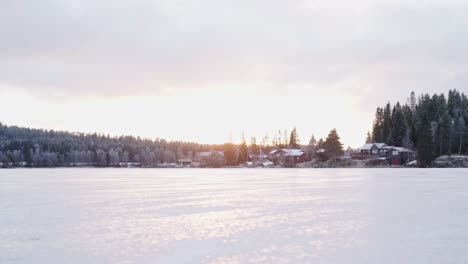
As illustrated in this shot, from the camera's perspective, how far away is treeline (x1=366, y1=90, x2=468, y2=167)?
278 feet

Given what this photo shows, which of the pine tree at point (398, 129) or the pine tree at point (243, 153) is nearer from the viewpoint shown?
the pine tree at point (398, 129)

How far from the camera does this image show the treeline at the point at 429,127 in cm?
A: 8481

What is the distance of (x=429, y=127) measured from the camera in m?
85.4

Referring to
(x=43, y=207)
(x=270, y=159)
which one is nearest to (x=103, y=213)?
(x=43, y=207)

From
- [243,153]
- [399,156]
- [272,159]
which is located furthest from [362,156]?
[243,153]

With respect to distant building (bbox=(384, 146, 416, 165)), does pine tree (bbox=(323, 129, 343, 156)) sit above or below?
above

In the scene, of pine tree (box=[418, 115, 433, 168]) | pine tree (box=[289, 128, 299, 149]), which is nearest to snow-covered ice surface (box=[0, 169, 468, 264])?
pine tree (box=[418, 115, 433, 168])

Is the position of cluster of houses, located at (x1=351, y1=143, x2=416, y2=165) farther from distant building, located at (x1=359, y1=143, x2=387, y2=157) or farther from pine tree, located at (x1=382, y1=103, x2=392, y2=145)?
pine tree, located at (x1=382, y1=103, x2=392, y2=145)

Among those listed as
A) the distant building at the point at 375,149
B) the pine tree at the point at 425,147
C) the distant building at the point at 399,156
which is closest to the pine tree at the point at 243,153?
the distant building at the point at 375,149

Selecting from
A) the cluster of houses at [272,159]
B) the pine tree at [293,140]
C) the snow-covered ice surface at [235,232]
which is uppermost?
the pine tree at [293,140]

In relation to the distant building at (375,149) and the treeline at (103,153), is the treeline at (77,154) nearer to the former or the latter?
the treeline at (103,153)

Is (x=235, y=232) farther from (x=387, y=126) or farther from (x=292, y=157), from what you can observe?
(x=292, y=157)

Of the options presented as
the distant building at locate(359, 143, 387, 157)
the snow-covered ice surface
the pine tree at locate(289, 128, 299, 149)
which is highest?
the pine tree at locate(289, 128, 299, 149)

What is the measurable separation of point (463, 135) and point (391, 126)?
18.8 metres
